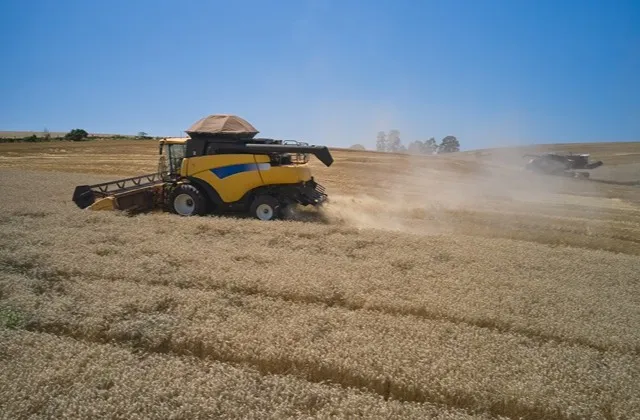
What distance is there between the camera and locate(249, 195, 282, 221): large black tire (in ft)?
36.1

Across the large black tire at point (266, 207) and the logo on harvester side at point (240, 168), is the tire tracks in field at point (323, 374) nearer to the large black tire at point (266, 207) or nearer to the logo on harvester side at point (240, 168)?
the large black tire at point (266, 207)

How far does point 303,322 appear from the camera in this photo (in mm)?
4934

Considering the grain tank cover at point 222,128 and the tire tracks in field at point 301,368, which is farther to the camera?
the grain tank cover at point 222,128

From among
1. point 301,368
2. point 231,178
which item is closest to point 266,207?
point 231,178

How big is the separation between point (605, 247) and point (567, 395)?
27.1 feet

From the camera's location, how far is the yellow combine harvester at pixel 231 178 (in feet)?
36.1

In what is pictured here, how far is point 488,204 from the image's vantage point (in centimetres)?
1634

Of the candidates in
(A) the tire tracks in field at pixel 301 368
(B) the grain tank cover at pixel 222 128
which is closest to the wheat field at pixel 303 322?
(A) the tire tracks in field at pixel 301 368

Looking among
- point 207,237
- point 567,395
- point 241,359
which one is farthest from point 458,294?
point 207,237

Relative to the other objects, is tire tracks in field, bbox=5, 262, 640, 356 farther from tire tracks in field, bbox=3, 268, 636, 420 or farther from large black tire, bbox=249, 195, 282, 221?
large black tire, bbox=249, 195, 282, 221

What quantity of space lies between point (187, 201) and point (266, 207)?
2425 mm

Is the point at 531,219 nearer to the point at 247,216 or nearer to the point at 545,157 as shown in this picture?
the point at 247,216

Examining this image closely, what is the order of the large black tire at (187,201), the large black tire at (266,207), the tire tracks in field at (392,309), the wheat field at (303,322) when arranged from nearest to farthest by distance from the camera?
the wheat field at (303,322)
the tire tracks in field at (392,309)
the large black tire at (266,207)
the large black tire at (187,201)

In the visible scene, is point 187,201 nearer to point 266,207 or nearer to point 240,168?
point 240,168
